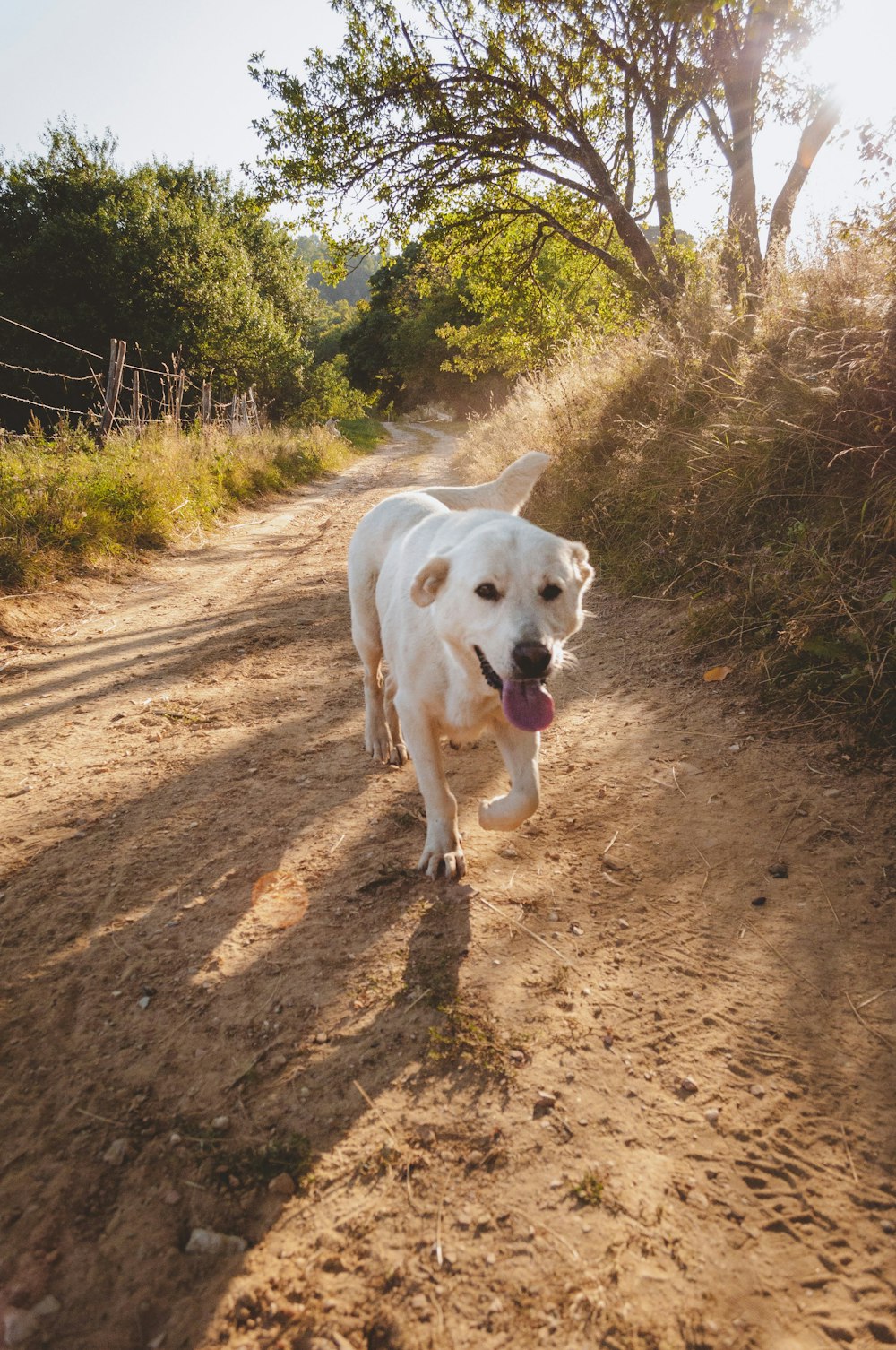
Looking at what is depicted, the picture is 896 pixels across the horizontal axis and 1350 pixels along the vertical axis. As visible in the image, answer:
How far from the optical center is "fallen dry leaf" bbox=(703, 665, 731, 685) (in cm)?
415

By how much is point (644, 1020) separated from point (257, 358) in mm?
26300

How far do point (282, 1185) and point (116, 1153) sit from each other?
0.47 meters

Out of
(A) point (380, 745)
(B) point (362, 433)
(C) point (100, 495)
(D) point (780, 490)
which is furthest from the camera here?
(B) point (362, 433)

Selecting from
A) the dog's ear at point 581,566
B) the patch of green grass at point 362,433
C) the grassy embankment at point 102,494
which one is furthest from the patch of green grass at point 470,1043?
the patch of green grass at point 362,433

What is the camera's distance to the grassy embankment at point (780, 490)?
11.8 feet

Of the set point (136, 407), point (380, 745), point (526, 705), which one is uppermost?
point (136, 407)

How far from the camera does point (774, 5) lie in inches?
314

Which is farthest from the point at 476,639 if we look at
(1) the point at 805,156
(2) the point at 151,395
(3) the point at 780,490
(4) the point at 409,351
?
(4) the point at 409,351

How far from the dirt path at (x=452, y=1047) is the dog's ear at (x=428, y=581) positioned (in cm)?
125

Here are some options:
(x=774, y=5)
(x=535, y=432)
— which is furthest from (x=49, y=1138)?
(x=774, y=5)

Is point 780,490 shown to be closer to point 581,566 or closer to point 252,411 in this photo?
point 581,566

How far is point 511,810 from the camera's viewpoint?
274 cm

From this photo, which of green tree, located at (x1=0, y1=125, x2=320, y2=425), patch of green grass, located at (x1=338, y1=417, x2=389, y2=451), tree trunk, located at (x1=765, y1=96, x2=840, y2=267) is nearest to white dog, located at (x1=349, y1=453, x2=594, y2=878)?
tree trunk, located at (x1=765, y1=96, x2=840, y2=267)

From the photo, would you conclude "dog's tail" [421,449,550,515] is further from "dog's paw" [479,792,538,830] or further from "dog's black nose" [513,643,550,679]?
"dog's paw" [479,792,538,830]
